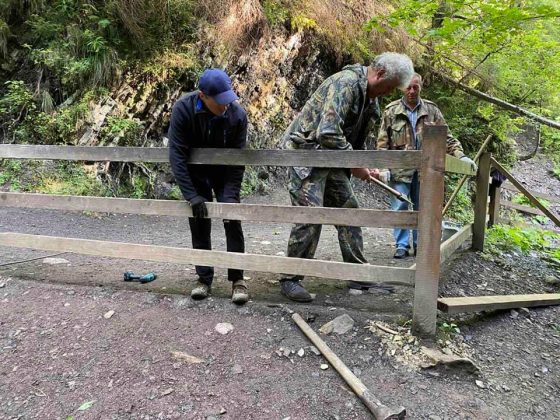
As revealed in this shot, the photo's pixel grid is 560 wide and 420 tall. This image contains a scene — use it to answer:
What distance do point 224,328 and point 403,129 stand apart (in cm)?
346

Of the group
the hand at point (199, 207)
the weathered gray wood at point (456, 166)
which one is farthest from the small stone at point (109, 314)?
the weathered gray wood at point (456, 166)

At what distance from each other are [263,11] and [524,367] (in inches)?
327

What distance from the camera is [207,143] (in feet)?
11.5

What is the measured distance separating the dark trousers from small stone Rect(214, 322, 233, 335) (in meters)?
0.54

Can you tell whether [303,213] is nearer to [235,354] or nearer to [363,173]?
[363,173]

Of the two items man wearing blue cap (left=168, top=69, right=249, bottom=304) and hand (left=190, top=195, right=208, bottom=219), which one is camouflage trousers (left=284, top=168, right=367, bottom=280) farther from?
hand (left=190, top=195, right=208, bottom=219)

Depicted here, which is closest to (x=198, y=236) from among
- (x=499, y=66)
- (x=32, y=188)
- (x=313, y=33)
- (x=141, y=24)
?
(x=32, y=188)

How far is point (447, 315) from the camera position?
3361 mm

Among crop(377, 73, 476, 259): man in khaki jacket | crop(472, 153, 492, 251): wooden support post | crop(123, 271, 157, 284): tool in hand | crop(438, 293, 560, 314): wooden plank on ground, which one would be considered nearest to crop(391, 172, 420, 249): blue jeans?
crop(377, 73, 476, 259): man in khaki jacket

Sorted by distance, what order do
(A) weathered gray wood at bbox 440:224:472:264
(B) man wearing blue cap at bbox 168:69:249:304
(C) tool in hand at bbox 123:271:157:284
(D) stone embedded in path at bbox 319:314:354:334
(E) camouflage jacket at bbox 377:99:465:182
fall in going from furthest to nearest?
(E) camouflage jacket at bbox 377:99:465:182
(C) tool in hand at bbox 123:271:157:284
(A) weathered gray wood at bbox 440:224:472:264
(B) man wearing blue cap at bbox 168:69:249:304
(D) stone embedded in path at bbox 319:314:354:334

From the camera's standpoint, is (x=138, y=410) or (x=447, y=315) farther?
(x=447, y=315)

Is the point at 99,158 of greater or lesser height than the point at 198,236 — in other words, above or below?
above

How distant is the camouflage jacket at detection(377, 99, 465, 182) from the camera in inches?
202

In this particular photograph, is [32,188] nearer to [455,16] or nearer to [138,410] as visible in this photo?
[138,410]
